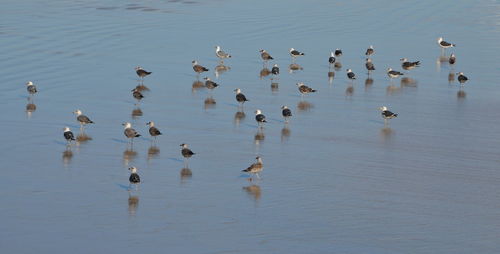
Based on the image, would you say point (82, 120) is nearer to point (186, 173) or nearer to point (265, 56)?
point (186, 173)

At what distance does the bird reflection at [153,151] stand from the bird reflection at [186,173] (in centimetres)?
119

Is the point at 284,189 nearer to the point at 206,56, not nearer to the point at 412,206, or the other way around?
the point at 412,206

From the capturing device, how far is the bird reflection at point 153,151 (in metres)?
22.4

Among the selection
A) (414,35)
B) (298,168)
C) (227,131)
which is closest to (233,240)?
(298,168)

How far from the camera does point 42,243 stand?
16.8 metres

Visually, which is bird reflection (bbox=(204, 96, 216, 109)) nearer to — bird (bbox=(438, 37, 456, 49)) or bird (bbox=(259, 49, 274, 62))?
→ bird (bbox=(259, 49, 274, 62))

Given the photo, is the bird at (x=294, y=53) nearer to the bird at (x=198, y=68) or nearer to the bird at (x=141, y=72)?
the bird at (x=198, y=68)

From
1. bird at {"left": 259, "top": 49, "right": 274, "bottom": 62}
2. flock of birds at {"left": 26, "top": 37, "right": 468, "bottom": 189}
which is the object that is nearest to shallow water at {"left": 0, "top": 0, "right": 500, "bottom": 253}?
flock of birds at {"left": 26, "top": 37, "right": 468, "bottom": 189}

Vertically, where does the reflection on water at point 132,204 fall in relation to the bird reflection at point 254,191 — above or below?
below

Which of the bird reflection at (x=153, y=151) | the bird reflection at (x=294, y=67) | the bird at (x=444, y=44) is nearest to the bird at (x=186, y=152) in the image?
the bird reflection at (x=153, y=151)

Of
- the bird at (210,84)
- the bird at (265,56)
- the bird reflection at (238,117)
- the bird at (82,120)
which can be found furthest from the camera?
the bird at (265,56)

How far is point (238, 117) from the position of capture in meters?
26.4

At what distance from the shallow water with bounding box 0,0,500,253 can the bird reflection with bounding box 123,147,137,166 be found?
43 millimetres

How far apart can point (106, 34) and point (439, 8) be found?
680 inches
